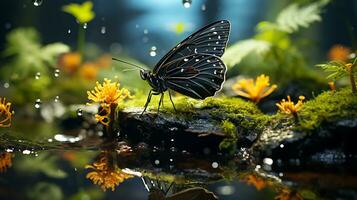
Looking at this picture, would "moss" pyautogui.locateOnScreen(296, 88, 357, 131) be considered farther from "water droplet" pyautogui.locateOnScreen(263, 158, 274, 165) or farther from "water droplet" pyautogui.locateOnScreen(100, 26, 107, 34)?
"water droplet" pyautogui.locateOnScreen(100, 26, 107, 34)

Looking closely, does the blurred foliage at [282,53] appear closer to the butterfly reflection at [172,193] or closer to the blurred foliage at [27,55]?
the blurred foliage at [27,55]

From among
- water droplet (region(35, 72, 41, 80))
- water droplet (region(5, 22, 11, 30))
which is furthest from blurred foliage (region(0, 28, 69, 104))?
water droplet (region(5, 22, 11, 30))

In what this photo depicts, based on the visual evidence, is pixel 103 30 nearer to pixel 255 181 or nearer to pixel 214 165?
pixel 214 165

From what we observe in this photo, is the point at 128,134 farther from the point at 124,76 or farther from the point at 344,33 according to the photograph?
the point at 344,33

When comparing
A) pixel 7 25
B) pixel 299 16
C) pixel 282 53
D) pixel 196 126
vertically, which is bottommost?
pixel 196 126

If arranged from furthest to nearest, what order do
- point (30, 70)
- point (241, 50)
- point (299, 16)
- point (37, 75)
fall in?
point (30, 70) → point (37, 75) → point (299, 16) → point (241, 50)

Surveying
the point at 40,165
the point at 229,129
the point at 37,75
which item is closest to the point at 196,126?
the point at 229,129

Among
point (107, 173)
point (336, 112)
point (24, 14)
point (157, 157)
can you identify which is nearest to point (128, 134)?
point (157, 157)
